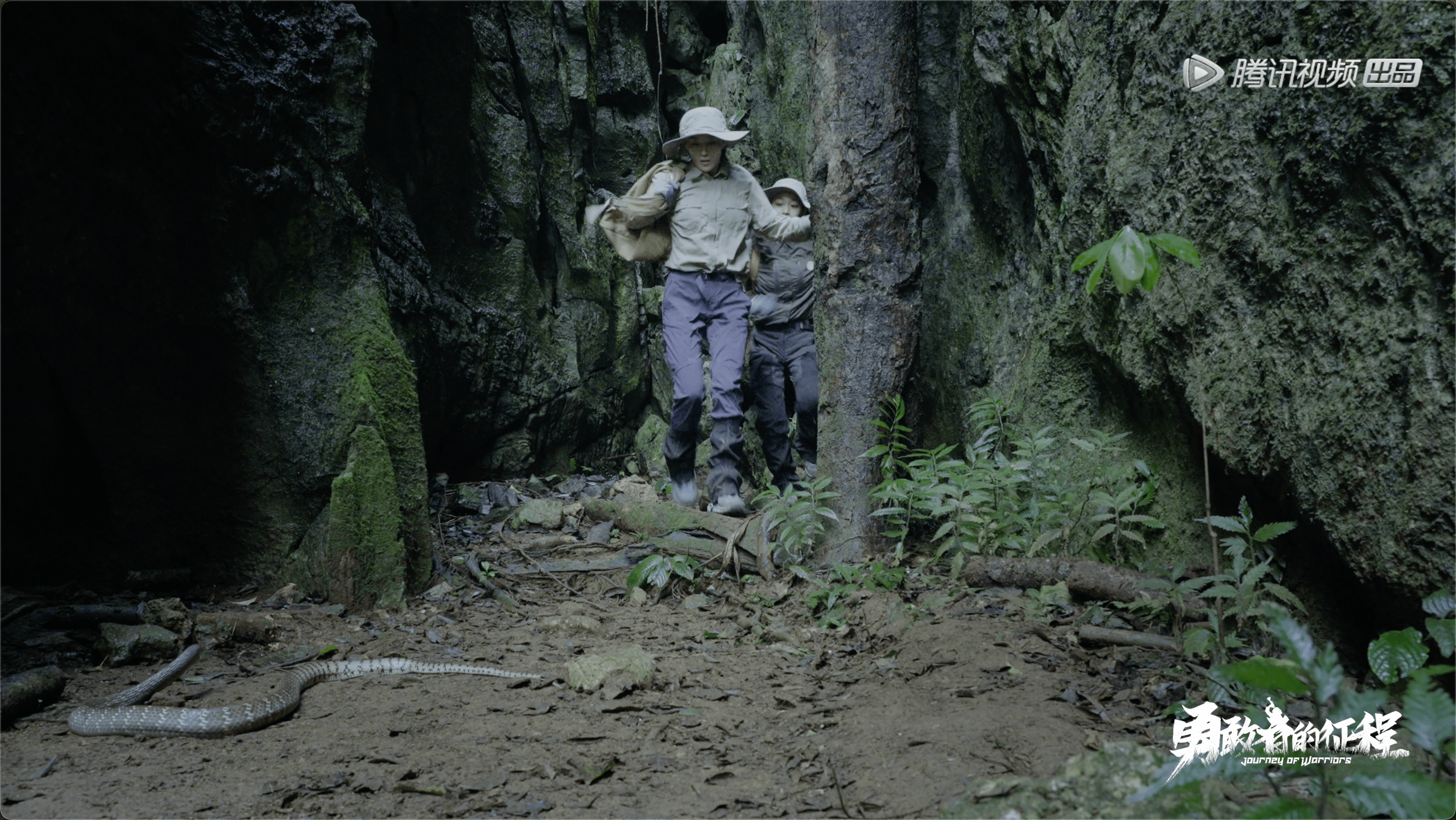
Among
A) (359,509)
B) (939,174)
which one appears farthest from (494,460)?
(939,174)

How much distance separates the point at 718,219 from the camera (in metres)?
6.05

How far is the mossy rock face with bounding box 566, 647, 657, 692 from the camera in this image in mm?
3244

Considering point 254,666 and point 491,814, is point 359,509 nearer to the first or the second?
point 254,666

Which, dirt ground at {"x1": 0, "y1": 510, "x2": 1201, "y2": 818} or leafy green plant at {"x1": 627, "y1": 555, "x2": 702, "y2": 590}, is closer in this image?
dirt ground at {"x1": 0, "y1": 510, "x2": 1201, "y2": 818}

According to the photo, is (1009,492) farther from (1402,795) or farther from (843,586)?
(1402,795)

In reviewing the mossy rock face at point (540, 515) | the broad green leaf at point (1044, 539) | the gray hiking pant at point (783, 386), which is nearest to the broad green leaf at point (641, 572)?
the mossy rock face at point (540, 515)

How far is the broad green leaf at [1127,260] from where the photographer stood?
2.16 m

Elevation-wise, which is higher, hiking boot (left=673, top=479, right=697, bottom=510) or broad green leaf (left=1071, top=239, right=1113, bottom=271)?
broad green leaf (left=1071, top=239, right=1113, bottom=271)

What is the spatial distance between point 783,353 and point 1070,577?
4.11 meters

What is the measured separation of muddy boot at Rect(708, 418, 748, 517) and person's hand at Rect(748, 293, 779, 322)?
147cm

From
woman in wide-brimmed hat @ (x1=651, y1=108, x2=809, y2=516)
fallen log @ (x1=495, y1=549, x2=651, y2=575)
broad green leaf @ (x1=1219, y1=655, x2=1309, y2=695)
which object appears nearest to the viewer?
broad green leaf @ (x1=1219, y1=655, x2=1309, y2=695)

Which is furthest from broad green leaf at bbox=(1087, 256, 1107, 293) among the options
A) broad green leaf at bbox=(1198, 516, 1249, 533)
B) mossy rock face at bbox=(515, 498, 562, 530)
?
mossy rock face at bbox=(515, 498, 562, 530)

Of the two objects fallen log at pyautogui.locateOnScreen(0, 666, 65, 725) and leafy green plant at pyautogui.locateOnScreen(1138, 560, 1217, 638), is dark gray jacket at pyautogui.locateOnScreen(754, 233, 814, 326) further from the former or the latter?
fallen log at pyautogui.locateOnScreen(0, 666, 65, 725)

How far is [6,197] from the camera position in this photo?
3789mm
